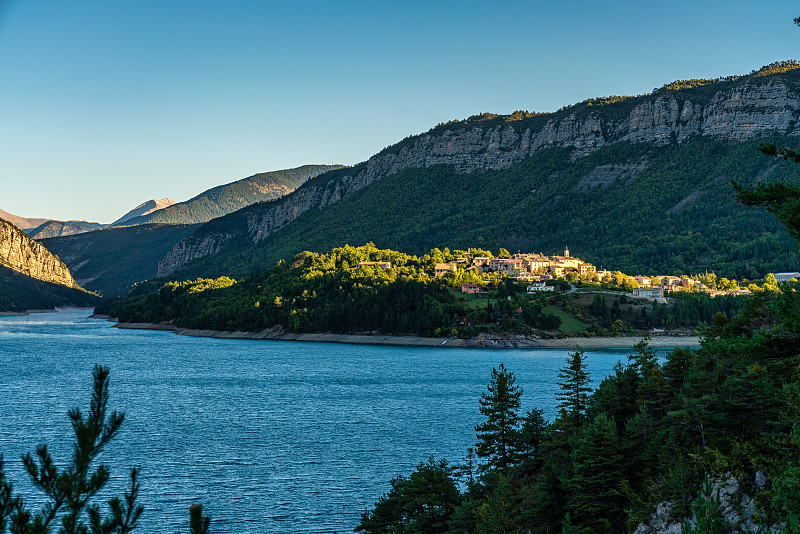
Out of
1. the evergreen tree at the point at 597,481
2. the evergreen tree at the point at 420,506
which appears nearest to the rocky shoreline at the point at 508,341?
the evergreen tree at the point at 420,506

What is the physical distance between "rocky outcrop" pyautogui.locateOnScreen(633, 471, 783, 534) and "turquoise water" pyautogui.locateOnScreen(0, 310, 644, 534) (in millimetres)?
13923

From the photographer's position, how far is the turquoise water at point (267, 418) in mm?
33656

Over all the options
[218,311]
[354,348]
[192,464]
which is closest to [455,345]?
[354,348]

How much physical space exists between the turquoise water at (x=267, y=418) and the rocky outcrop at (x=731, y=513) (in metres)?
13.9

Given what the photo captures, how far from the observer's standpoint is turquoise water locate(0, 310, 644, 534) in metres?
33.7

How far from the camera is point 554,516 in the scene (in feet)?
79.3

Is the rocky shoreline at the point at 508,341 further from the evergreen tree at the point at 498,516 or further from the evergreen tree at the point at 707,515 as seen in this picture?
the evergreen tree at the point at 707,515

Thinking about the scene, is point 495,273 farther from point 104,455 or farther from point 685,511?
point 685,511

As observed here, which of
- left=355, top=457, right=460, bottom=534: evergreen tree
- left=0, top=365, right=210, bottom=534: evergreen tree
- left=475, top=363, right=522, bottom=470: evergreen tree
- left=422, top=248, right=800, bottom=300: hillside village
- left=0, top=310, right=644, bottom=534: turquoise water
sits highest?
left=422, top=248, right=800, bottom=300: hillside village

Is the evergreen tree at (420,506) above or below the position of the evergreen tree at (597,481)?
below

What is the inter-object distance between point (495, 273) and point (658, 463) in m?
134

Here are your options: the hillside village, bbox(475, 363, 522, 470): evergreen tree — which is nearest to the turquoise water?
bbox(475, 363, 522, 470): evergreen tree

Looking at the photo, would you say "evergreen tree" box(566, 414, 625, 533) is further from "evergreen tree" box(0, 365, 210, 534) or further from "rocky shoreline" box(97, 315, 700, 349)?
"rocky shoreline" box(97, 315, 700, 349)

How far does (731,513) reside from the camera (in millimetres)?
18172
